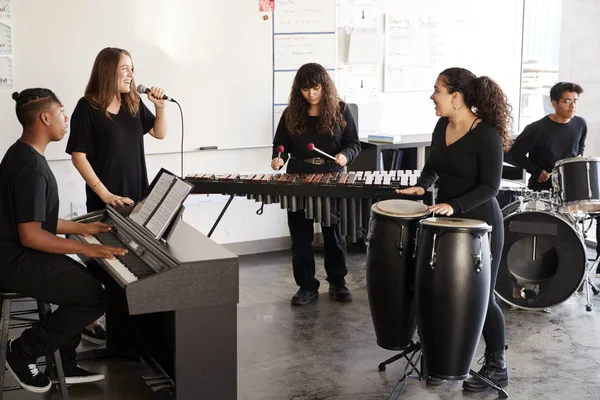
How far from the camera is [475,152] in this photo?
3.95 metres

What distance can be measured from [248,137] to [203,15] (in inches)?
38.4

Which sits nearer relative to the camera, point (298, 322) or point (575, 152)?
point (298, 322)

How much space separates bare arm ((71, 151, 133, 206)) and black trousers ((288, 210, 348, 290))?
1.35m

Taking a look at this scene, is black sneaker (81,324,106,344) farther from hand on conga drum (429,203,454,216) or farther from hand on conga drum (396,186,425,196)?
hand on conga drum (429,203,454,216)

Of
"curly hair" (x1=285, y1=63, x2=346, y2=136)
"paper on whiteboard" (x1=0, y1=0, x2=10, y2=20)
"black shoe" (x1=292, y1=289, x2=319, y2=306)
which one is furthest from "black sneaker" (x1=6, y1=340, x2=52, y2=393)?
"paper on whiteboard" (x1=0, y1=0, x2=10, y2=20)

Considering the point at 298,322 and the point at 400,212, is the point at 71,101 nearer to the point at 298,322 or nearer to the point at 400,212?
the point at 298,322

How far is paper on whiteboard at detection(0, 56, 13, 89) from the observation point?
551cm

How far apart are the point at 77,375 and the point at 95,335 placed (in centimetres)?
64

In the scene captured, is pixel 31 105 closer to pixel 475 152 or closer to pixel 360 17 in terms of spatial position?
pixel 475 152

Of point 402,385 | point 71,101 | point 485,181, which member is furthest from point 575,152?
point 71,101

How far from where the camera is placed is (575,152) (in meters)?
5.83

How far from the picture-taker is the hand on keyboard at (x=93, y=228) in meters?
3.97

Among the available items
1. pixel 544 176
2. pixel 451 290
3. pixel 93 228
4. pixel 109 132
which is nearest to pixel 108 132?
pixel 109 132

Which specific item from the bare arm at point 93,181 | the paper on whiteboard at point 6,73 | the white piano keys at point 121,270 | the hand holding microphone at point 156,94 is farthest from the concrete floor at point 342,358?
the paper on whiteboard at point 6,73
